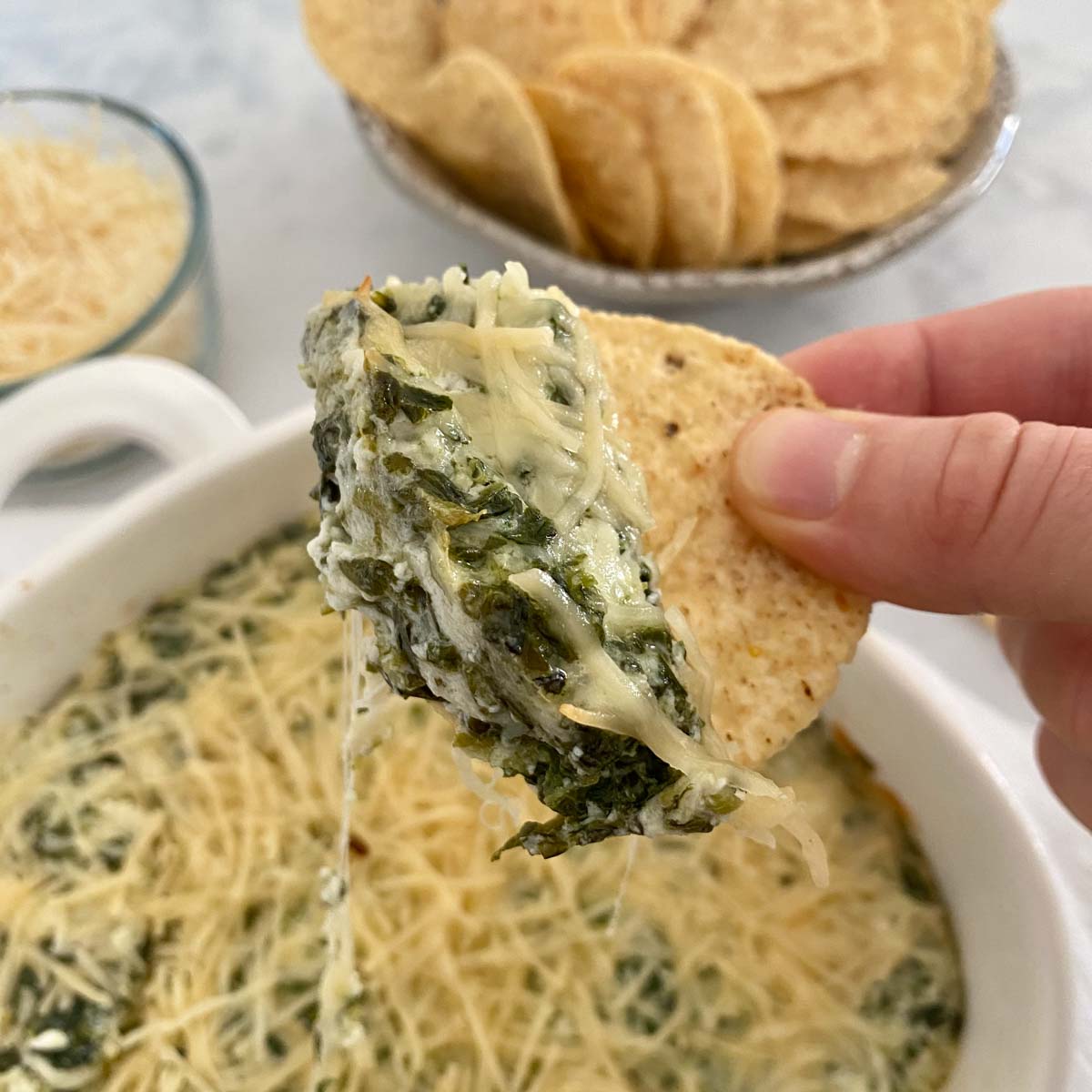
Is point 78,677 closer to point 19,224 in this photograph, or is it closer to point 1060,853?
point 19,224

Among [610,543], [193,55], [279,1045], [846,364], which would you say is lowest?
[279,1045]

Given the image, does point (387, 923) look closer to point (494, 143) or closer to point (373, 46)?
point (494, 143)

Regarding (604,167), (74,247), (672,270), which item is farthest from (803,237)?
(74,247)

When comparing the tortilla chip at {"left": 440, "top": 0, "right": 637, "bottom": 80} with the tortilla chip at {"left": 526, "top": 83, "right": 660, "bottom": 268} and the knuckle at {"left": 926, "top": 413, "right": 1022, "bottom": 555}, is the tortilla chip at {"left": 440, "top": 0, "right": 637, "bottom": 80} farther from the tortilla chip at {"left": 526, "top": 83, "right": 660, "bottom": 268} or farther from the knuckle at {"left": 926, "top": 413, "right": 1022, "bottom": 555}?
the knuckle at {"left": 926, "top": 413, "right": 1022, "bottom": 555}

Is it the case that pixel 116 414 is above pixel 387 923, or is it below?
above

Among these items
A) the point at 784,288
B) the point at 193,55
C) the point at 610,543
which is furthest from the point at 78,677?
the point at 193,55

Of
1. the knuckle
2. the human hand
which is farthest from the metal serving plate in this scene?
the knuckle
